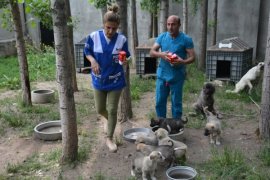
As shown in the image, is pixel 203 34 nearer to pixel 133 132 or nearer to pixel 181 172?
pixel 133 132

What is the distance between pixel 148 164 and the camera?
387cm

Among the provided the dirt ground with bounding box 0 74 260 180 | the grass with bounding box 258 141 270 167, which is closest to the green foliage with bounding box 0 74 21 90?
the dirt ground with bounding box 0 74 260 180

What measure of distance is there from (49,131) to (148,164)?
2.40 meters

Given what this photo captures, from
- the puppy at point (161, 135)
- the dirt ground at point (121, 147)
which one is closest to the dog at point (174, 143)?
the puppy at point (161, 135)

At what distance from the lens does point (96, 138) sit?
540 cm

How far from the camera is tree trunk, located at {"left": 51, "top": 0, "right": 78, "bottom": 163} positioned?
3.99 m

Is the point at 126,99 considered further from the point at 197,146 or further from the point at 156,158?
the point at 156,158

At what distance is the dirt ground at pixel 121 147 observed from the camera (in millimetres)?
4273

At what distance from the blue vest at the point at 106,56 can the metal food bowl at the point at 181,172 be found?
1349mm

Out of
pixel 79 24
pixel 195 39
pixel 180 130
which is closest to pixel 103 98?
pixel 180 130

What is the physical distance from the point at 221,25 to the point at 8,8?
7.78 meters

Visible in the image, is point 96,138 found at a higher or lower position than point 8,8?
lower

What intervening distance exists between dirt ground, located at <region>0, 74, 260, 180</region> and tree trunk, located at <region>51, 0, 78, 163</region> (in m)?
0.29

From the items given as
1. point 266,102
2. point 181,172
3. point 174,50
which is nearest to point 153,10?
point 174,50
